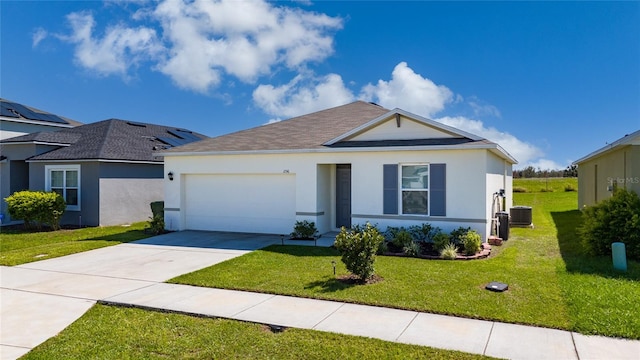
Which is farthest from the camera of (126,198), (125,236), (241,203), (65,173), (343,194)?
(126,198)

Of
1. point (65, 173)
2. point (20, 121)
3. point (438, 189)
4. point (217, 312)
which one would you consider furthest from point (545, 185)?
point (20, 121)

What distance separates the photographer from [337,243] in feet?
25.8

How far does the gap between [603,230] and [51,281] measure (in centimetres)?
1264

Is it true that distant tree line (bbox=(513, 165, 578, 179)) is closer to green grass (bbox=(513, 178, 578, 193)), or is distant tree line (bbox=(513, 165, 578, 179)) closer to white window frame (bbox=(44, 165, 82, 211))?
green grass (bbox=(513, 178, 578, 193))

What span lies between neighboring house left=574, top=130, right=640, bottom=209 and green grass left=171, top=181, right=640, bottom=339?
2557 millimetres

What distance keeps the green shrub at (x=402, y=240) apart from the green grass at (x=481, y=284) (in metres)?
0.87

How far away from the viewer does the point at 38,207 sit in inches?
622

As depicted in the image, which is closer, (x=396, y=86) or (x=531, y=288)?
(x=531, y=288)

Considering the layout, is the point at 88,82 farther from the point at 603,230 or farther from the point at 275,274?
the point at 603,230

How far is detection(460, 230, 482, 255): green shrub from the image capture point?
10.2 m

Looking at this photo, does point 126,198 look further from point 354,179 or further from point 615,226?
point 615,226

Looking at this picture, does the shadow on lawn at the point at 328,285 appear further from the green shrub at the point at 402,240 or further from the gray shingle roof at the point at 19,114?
the gray shingle roof at the point at 19,114

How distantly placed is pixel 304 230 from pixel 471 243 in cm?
501

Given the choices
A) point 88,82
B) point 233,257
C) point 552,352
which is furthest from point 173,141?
point 552,352
